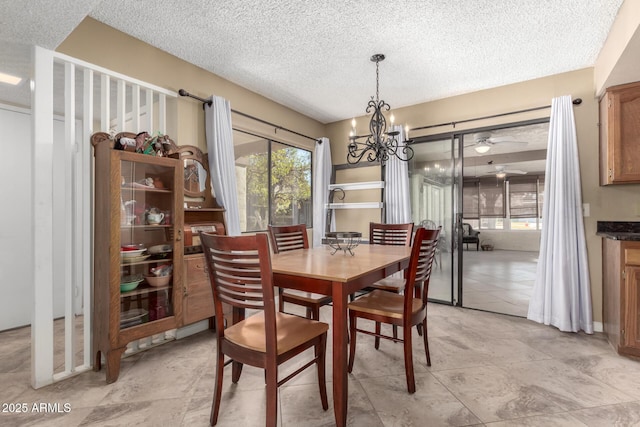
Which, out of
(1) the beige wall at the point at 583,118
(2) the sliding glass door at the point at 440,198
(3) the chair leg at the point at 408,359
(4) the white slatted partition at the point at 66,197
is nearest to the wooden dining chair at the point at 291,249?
(3) the chair leg at the point at 408,359

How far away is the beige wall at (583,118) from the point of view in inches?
113

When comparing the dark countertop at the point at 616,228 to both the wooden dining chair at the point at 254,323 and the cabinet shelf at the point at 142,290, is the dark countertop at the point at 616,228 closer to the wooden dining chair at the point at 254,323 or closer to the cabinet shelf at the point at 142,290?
the wooden dining chair at the point at 254,323

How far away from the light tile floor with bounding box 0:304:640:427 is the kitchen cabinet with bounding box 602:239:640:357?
127 mm

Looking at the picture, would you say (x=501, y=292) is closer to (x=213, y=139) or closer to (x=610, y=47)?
(x=610, y=47)

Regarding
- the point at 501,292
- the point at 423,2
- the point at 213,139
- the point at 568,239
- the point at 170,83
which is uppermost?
the point at 423,2

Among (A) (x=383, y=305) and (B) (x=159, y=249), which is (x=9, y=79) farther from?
(A) (x=383, y=305)

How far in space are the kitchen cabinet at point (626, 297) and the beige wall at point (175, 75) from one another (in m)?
3.59

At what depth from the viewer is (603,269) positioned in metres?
2.88

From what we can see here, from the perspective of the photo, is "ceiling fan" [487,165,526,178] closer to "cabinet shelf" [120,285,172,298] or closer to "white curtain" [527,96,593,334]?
"white curtain" [527,96,593,334]

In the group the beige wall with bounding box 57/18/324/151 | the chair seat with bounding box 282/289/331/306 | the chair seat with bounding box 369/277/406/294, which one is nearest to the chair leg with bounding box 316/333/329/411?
the chair seat with bounding box 282/289/331/306

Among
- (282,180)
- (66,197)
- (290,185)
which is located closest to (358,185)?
(290,185)

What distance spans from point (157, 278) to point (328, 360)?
4.79 feet

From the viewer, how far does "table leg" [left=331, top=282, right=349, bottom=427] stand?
145 cm

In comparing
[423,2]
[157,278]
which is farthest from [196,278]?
[423,2]
